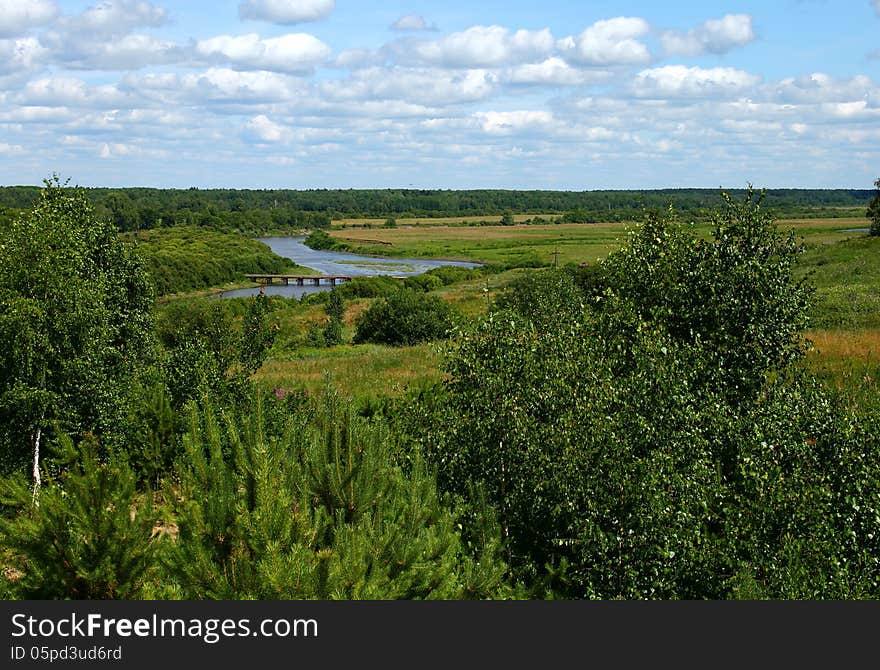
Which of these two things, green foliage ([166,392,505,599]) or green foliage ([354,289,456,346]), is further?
green foliage ([354,289,456,346])

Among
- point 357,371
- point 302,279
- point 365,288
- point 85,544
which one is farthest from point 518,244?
point 85,544

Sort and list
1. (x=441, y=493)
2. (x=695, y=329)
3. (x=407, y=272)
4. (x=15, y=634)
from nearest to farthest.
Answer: (x=15, y=634) → (x=441, y=493) → (x=695, y=329) → (x=407, y=272)

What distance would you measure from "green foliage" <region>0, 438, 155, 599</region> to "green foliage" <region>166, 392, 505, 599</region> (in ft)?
1.33

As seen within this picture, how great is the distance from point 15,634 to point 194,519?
1.94 metres

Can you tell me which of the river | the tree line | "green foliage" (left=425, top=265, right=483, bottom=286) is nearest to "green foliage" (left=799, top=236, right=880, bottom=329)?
the tree line

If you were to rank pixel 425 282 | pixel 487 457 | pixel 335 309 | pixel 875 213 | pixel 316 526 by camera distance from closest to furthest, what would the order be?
pixel 316 526
pixel 487 457
pixel 335 309
pixel 875 213
pixel 425 282

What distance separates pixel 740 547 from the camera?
11.0 m

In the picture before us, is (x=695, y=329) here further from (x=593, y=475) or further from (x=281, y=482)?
(x=281, y=482)

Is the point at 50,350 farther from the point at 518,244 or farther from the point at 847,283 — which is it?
the point at 518,244

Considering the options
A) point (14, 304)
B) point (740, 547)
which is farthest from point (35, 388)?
point (740, 547)

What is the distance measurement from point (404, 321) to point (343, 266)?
94.8 metres

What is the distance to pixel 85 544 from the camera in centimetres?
730

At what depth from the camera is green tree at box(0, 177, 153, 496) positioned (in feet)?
50.6

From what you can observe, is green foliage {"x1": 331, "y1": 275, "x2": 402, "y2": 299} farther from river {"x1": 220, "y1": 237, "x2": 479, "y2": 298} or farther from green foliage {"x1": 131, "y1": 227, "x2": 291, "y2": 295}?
green foliage {"x1": 131, "y1": 227, "x2": 291, "y2": 295}
